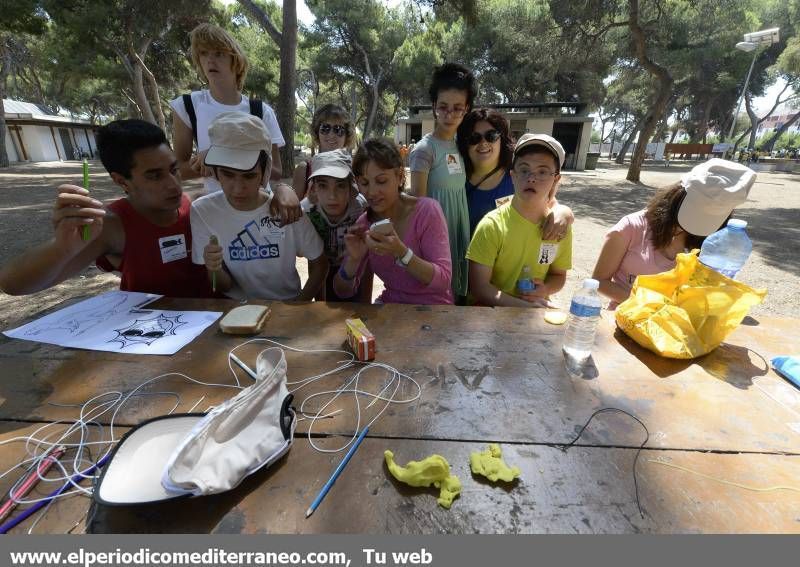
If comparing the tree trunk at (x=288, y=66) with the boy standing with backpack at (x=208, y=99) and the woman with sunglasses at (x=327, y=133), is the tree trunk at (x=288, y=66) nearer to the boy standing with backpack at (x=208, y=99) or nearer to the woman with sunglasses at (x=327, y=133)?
the woman with sunglasses at (x=327, y=133)

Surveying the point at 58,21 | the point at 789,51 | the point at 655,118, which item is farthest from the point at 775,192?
the point at 58,21

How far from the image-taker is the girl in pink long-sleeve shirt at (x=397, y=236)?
210cm

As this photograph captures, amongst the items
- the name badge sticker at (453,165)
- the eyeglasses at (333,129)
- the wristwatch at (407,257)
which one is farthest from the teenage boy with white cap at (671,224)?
→ the eyeglasses at (333,129)

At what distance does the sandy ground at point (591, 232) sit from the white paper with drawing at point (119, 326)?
2.38 m

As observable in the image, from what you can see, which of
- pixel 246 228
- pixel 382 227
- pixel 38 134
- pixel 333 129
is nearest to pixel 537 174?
pixel 382 227

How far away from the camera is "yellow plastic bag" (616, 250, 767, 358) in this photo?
4.98 feet

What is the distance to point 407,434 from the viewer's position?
113 cm

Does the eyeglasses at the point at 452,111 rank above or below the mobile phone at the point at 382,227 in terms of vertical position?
above

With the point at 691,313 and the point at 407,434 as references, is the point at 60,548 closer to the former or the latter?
the point at 407,434

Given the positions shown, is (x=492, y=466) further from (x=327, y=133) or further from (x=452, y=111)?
(x=327, y=133)

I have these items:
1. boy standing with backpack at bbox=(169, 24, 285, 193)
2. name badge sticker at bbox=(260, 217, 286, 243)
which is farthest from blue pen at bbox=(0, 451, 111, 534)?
boy standing with backpack at bbox=(169, 24, 285, 193)

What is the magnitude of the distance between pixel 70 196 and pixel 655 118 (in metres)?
15.4

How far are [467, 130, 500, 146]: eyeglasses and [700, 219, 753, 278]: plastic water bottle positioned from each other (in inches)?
60.8

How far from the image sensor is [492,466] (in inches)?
40.1
